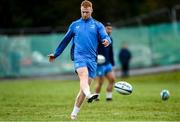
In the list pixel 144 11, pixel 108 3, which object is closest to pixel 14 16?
pixel 108 3

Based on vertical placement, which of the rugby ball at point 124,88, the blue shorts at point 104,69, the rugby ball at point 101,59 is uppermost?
the rugby ball at point 124,88

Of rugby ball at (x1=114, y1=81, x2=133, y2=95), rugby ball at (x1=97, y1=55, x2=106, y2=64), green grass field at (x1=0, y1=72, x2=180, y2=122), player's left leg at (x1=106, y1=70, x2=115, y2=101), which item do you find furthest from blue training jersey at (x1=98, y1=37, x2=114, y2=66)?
rugby ball at (x1=114, y1=81, x2=133, y2=95)

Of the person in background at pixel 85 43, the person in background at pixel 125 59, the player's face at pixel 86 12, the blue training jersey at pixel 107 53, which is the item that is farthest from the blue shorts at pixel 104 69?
the person in background at pixel 125 59

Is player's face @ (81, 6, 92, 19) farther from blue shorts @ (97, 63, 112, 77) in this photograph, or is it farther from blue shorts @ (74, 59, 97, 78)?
blue shorts @ (97, 63, 112, 77)

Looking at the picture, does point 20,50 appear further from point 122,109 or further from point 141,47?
point 122,109

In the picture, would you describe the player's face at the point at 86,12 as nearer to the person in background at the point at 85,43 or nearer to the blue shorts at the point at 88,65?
the person in background at the point at 85,43

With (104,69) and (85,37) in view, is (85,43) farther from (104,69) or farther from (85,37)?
(104,69)

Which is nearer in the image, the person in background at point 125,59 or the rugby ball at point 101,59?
the rugby ball at point 101,59

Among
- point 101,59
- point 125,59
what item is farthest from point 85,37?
point 125,59

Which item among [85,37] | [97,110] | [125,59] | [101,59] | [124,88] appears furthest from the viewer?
[125,59]

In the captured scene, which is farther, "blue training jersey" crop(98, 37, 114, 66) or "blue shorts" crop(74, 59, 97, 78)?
"blue training jersey" crop(98, 37, 114, 66)

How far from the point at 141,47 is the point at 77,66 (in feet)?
102

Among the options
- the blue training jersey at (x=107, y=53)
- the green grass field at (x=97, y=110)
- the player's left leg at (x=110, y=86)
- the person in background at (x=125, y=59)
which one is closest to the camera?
the green grass field at (x=97, y=110)

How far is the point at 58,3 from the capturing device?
6425cm
